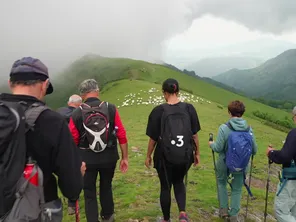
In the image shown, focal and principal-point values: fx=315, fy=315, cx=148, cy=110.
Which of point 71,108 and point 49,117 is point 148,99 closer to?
point 71,108

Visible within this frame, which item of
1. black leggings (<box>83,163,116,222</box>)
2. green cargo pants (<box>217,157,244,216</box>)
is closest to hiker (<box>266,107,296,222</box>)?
green cargo pants (<box>217,157,244,216</box>)

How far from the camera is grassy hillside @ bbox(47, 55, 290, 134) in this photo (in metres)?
110

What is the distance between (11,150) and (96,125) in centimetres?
298

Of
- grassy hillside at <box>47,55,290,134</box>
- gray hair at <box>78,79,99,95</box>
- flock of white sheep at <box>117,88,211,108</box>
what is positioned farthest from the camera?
grassy hillside at <box>47,55,290,134</box>

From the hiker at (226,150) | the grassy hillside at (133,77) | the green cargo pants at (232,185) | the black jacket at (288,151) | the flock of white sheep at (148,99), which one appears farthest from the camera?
the grassy hillside at (133,77)

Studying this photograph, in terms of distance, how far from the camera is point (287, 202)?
6.51m

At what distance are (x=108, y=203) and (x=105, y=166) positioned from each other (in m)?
1.06

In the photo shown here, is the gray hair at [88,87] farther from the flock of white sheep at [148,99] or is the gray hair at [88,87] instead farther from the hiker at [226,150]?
the flock of white sheep at [148,99]

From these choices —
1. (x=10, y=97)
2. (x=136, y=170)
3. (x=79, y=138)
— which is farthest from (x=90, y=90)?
(x=136, y=170)

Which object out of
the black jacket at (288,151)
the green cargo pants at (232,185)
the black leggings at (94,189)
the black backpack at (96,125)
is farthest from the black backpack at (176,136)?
the black jacket at (288,151)

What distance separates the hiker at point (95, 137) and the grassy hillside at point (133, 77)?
3708 inches

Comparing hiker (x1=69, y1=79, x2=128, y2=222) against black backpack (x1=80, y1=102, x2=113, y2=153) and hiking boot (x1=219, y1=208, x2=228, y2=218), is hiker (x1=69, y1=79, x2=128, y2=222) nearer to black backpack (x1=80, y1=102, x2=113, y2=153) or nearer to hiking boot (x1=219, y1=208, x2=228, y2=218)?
black backpack (x1=80, y1=102, x2=113, y2=153)

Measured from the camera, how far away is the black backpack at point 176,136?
6262mm

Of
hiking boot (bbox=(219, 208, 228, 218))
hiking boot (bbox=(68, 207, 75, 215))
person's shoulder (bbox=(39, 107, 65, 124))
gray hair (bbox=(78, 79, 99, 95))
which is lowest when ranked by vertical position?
hiking boot (bbox=(68, 207, 75, 215))
